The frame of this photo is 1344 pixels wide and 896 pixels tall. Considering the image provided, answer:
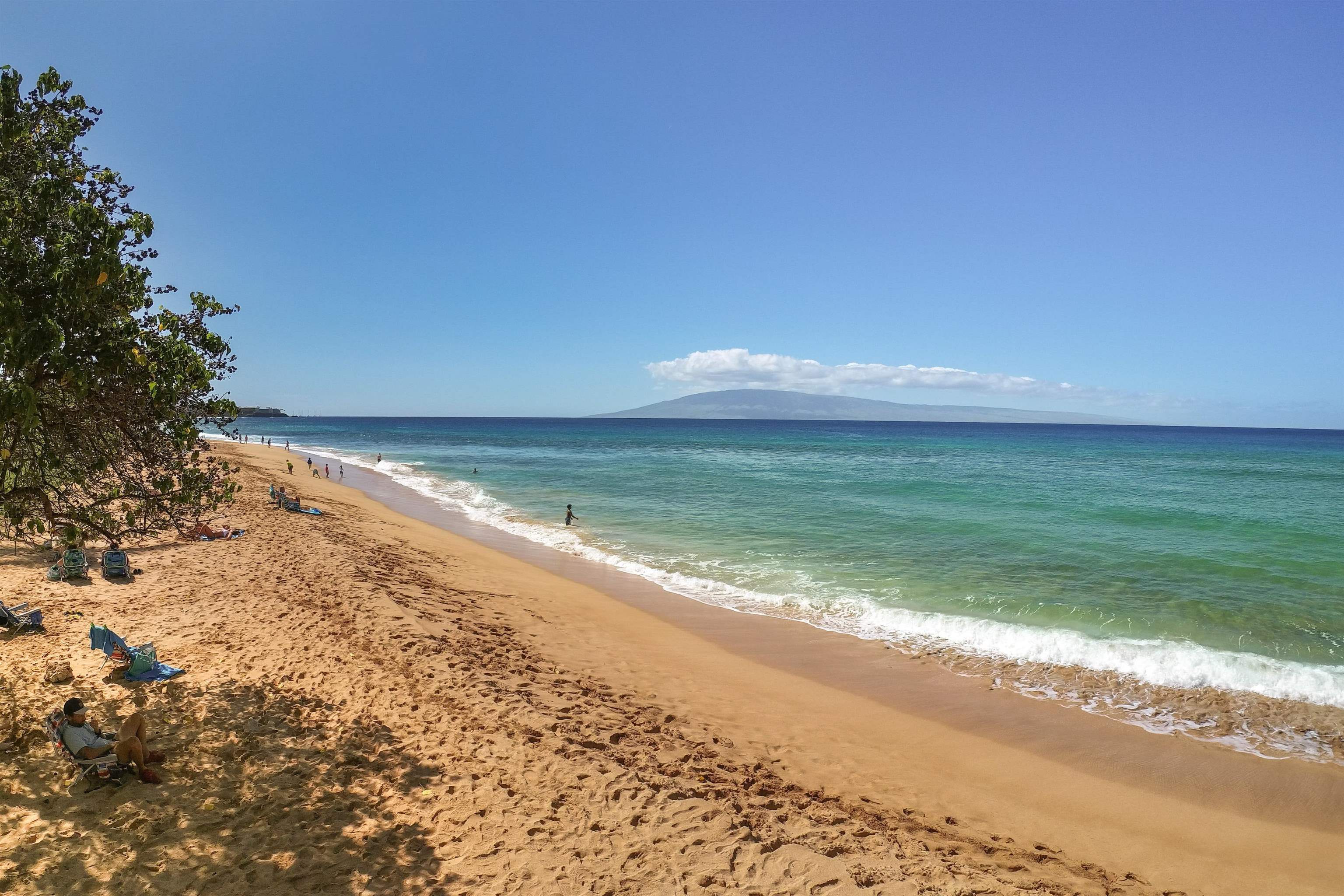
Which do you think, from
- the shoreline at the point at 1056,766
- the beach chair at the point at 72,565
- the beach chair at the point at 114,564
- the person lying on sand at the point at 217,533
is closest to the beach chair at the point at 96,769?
the shoreline at the point at 1056,766

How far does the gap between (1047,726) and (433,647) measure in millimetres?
10009

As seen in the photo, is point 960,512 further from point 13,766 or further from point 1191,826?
point 13,766

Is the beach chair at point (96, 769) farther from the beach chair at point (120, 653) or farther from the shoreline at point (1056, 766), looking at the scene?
the shoreline at point (1056, 766)

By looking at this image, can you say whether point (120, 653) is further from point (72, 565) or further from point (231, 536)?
point (231, 536)

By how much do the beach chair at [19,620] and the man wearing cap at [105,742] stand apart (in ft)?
16.8

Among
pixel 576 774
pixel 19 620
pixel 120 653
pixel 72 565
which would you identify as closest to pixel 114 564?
pixel 72 565

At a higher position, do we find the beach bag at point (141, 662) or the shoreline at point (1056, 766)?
the beach bag at point (141, 662)

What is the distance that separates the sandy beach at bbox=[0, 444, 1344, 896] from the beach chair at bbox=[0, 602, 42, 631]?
0.41 metres

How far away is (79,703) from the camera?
21.0ft

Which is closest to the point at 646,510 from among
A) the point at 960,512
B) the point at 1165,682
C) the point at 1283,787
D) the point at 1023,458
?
the point at 960,512

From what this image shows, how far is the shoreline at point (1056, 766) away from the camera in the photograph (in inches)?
275

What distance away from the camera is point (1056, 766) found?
848 centimetres

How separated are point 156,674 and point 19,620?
3.47 m

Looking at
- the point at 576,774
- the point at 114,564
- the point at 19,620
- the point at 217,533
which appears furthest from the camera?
the point at 217,533
